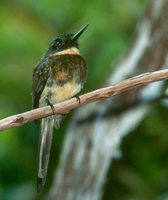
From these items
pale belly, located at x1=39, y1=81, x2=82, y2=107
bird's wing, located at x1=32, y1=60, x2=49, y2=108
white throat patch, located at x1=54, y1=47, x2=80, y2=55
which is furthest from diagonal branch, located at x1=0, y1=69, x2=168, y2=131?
white throat patch, located at x1=54, y1=47, x2=80, y2=55

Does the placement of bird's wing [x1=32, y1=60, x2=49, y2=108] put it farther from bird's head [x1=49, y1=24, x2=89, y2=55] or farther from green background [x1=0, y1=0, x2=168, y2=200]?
green background [x1=0, y1=0, x2=168, y2=200]

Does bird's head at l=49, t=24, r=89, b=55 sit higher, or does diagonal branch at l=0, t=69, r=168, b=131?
diagonal branch at l=0, t=69, r=168, b=131

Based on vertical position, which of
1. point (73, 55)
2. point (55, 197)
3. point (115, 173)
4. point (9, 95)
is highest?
point (73, 55)

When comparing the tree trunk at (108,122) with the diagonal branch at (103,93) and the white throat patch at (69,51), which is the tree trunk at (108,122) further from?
the diagonal branch at (103,93)

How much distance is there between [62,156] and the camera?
518 cm

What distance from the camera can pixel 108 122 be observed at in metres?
5.18

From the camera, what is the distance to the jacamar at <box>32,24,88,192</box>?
408 cm

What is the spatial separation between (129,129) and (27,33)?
99 centimetres

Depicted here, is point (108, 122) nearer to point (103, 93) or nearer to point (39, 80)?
point (39, 80)

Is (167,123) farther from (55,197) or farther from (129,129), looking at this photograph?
(55,197)

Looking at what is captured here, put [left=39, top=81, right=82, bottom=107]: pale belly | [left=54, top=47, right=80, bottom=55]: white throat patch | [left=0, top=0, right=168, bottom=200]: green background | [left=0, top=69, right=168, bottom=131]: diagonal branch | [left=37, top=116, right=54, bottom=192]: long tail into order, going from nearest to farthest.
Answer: [left=0, top=69, right=168, bottom=131]: diagonal branch
[left=37, top=116, right=54, bottom=192]: long tail
[left=39, top=81, right=82, bottom=107]: pale belly
[left=54, top=47, right=80, bottom=55]: white throat patch
[left=0, top=0, right=168, bottom=200]: green background

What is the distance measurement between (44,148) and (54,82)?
1.19 feet

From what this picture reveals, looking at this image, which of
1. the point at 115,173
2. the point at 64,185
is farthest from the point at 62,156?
the point at 115,173

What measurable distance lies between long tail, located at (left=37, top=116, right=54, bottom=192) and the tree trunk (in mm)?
788
